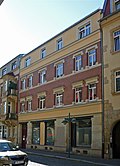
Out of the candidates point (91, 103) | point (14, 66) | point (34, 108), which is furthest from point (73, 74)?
point (14, 66)

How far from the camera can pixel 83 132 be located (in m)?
25.4

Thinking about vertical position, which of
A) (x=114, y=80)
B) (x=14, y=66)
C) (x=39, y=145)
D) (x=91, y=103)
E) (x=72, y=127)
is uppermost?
(x=14, y=66)

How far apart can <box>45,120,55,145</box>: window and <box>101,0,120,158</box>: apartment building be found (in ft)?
29.8

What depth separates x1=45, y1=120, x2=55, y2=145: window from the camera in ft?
98.9

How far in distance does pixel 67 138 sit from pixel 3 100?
739 inches

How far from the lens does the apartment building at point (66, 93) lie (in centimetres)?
2433

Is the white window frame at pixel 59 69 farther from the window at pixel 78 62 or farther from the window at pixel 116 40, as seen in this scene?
the window at pixel 116 40

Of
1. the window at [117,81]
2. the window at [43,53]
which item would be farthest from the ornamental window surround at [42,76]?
the window at [117,81]

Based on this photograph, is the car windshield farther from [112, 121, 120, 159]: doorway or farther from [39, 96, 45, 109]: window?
[39, 96, 45, 109]: window

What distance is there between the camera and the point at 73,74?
90.1ft

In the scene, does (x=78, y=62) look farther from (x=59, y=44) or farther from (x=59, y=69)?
(x=59, y=44)

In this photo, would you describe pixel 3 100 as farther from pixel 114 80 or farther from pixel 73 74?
pixel 114 80

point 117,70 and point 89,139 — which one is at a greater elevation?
point 117,70

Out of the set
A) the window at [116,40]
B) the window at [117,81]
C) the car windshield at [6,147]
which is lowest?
the car windshield at [6,147]
